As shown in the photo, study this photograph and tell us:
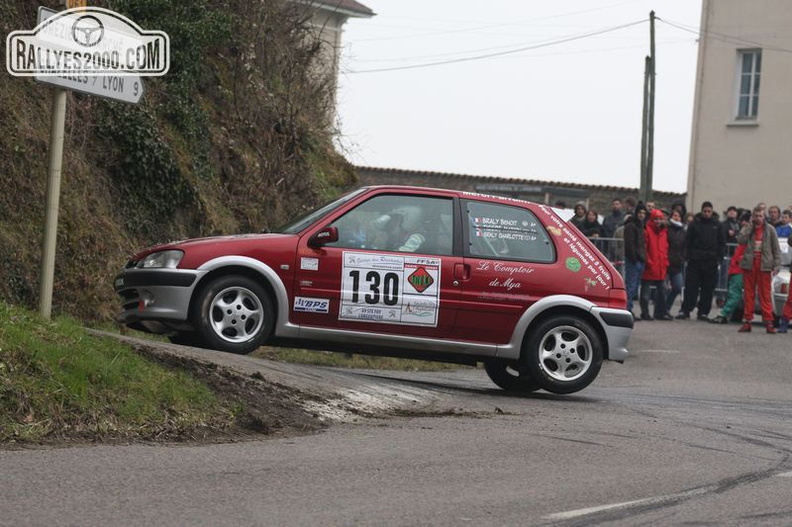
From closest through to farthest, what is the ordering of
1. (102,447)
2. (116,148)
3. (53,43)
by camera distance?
(102,447) < (53,43) < (116,148)

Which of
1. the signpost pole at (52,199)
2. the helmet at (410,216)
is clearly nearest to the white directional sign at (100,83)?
the signpost pole at (52,199)

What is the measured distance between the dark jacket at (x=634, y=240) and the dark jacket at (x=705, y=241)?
1409 millimetres

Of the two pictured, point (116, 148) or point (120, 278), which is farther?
point (116, 148)

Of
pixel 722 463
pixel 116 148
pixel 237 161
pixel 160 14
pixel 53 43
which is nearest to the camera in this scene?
pixel 722 463

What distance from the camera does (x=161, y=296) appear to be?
12.1 m

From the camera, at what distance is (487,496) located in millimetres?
7203

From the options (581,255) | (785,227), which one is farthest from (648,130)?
(581,255)

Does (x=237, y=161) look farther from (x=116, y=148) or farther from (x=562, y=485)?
(x=562, y=485)

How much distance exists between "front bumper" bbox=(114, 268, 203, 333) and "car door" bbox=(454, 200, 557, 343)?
7.82 ft

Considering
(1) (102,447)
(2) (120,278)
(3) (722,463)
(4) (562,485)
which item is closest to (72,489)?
(1) (102,447)

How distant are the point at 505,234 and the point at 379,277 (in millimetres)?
1298

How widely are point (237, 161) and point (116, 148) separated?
383cm

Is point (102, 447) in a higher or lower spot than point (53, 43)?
lower

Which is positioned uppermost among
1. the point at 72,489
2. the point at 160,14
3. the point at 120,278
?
the point at 160,14
